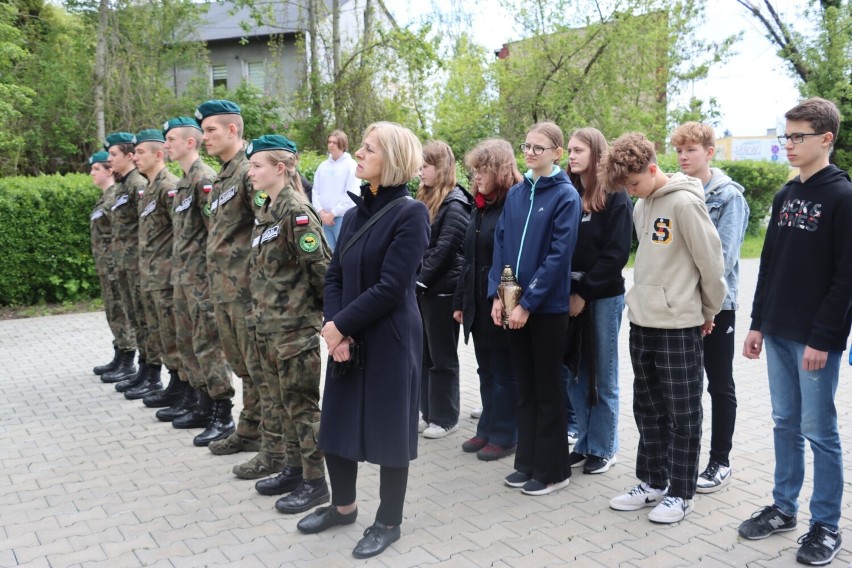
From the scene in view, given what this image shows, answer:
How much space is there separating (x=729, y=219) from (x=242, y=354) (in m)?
3.12

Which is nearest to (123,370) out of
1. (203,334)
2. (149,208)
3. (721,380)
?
(149,208)

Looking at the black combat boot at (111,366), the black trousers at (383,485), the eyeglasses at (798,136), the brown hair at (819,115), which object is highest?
the brown hair at (819,115)

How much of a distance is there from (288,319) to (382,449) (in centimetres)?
103

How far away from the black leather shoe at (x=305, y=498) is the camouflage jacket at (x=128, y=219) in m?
3.39

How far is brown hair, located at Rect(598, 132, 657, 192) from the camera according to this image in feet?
13.5

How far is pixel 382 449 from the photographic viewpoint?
3.79 m

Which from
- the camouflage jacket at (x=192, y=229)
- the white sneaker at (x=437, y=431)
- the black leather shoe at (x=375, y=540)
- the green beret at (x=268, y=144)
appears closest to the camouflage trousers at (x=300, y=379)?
the black leather shoe at (x=375, y=540)

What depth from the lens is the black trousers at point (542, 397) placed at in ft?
14.9

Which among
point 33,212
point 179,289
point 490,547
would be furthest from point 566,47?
point 490,547

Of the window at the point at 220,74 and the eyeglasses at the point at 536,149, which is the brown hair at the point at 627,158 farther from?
the window at the point at 220,74

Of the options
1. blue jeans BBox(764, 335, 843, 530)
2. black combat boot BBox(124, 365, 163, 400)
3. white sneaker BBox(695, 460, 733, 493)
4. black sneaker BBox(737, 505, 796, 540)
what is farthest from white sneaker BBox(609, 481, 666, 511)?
black combat boot BBox(124, 365, 163, 400)

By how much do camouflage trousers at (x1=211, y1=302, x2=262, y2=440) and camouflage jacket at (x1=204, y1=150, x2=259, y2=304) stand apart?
7 centimetres

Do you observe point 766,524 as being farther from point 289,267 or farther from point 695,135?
point 289,267

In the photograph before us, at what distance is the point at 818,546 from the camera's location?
12.1 ft
